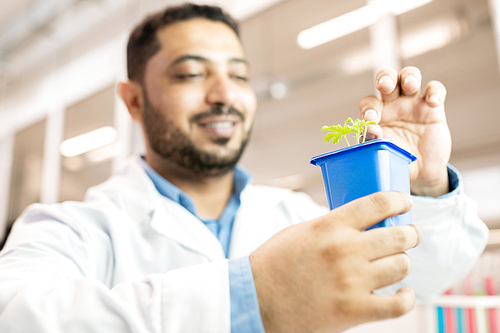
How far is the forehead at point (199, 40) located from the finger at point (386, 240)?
64 centimetres

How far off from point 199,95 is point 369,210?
24.4 inches

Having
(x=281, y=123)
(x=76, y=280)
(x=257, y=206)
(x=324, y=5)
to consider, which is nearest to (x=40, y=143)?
(x=281, y=123)

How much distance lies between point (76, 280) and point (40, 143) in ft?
11.7

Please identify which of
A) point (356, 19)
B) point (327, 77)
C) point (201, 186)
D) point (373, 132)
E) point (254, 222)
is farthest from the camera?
point (327, 77)

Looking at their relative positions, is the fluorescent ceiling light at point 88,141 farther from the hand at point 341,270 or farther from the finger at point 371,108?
the hand at point 341,270

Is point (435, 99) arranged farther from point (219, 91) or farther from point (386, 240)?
point (219, 91)

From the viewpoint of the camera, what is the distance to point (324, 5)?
174 centimetres

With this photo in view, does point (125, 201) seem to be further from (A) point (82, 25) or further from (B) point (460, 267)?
(A) point (82, 25)

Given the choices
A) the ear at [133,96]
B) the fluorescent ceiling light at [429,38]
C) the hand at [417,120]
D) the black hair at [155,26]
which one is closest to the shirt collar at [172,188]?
the ear at [133,96]

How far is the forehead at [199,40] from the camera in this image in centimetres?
91

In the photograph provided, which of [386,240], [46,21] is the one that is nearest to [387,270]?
[386,240]

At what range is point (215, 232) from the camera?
1.03 m

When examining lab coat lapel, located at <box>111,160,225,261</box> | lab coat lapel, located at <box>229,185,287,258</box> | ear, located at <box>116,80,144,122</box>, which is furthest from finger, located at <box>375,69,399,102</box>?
ear, located at <box>116,80,144,122</box>

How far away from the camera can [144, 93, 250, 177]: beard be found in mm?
934
